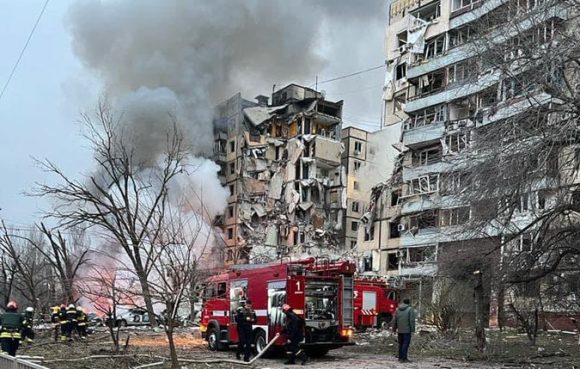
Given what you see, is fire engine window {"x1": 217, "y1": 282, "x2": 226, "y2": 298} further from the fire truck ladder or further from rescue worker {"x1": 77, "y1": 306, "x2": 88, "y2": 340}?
rescue worker {"x1": 77, "y1": 306, "x2": 88, "y2": 340}

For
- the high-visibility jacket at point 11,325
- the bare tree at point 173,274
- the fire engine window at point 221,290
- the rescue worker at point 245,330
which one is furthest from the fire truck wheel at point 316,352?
the high-visibility jacket at point 11,325

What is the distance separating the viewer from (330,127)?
67.9m

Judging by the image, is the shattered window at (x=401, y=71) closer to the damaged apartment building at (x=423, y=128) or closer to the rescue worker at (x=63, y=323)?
the damaged apartment building at (x=423, y=128)

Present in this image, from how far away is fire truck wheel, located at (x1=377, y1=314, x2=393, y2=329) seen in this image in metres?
30.7

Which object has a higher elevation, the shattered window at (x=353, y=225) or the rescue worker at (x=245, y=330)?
the shattered window at (x=353, y=225)

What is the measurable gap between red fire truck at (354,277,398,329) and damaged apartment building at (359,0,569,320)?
2111 millimetres

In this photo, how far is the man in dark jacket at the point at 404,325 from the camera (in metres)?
15.5

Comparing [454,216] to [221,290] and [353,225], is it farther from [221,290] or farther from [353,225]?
[353,225]

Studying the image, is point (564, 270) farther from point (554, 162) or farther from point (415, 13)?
point (415, 13)

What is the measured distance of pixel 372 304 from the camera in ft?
99.5

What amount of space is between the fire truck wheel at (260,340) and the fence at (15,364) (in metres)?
8.64

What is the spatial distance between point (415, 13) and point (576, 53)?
3902 cm

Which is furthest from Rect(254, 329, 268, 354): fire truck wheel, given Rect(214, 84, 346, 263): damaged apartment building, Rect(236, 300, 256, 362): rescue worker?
Rect(214, 84, 346, 263): damaged apartment building

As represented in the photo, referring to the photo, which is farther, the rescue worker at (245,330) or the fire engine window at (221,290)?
→ the fire engine window at (221,290)
